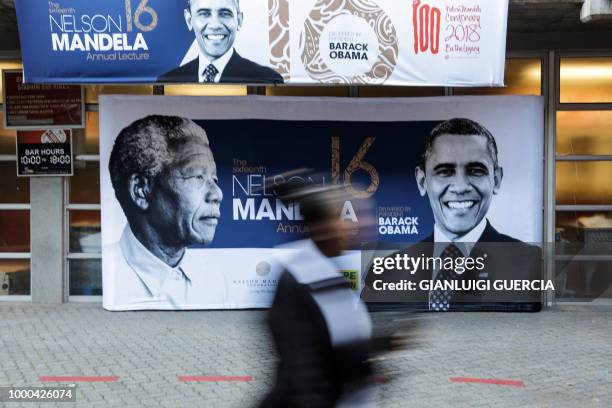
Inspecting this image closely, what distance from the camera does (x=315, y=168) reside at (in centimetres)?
1104

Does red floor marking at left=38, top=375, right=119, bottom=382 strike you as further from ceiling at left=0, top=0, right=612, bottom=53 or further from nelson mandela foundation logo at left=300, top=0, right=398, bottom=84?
ceiling at left=0, top=0, right=612, bottom=53

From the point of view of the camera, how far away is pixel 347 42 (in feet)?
31.7

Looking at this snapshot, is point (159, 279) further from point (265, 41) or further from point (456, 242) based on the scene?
point (456, 242)

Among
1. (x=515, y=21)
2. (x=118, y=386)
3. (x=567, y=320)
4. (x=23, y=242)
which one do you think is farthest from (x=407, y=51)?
(x=23, y=242)

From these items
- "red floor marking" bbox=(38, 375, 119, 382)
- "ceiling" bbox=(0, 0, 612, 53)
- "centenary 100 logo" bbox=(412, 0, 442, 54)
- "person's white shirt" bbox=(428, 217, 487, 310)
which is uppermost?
"ceiling" bbox=(0, 0, 612, 53)

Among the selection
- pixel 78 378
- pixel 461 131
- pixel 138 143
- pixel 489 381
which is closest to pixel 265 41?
pixel 138 143

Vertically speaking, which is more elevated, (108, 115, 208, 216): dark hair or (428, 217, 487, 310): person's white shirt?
(108, 115, 208, 216): dark hair

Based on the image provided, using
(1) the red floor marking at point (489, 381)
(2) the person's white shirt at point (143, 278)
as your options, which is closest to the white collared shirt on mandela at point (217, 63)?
(2) the person's white shirt at point (143, 278)

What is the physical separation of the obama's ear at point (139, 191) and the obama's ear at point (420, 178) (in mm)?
3692

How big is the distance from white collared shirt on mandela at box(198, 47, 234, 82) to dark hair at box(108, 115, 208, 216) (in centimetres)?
147

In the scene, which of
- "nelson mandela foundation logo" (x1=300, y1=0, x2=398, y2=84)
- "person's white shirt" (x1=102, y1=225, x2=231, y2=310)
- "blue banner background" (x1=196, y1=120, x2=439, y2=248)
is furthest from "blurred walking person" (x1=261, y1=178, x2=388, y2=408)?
"person's white shirt" (x1=102, y1=225, x2=231, y2=310)

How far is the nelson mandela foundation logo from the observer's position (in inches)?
380

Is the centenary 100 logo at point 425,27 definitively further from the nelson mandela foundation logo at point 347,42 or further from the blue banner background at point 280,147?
the blue banner background at point 280,147

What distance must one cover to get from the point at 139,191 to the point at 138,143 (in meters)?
0.66
